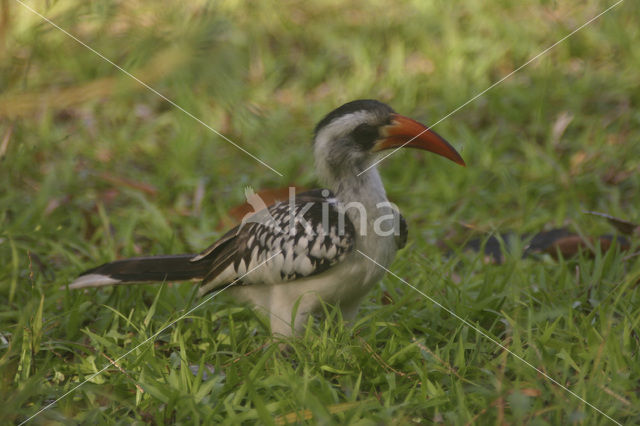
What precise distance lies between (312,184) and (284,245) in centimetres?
171

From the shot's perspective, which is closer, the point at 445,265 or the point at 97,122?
the point at 445,265

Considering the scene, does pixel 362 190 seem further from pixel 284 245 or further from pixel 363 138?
pixel 284 245

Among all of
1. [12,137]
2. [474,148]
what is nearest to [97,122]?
[12,137]

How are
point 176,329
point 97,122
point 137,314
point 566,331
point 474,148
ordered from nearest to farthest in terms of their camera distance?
point 566,331
point 176,329
point 137,314
point 474,148
point 97,122

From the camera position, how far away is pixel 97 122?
5.35 meters

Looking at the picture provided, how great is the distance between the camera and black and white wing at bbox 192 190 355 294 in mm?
→ 2768

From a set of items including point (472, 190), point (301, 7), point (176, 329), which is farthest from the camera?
point (301, 7)

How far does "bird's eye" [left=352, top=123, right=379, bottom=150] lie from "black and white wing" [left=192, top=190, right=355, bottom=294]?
0.26m

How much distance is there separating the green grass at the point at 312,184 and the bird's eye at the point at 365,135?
1.44 feet

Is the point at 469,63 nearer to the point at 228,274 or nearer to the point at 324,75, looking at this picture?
the point at 324,75

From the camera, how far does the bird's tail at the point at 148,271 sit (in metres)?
3.14

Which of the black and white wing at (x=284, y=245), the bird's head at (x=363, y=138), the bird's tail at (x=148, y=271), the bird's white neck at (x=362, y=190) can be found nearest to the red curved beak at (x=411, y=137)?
the bird's head at (x=363, y=138)

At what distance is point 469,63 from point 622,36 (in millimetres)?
1134

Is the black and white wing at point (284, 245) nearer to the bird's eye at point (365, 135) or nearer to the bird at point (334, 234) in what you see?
the bird at point (334, 234)
